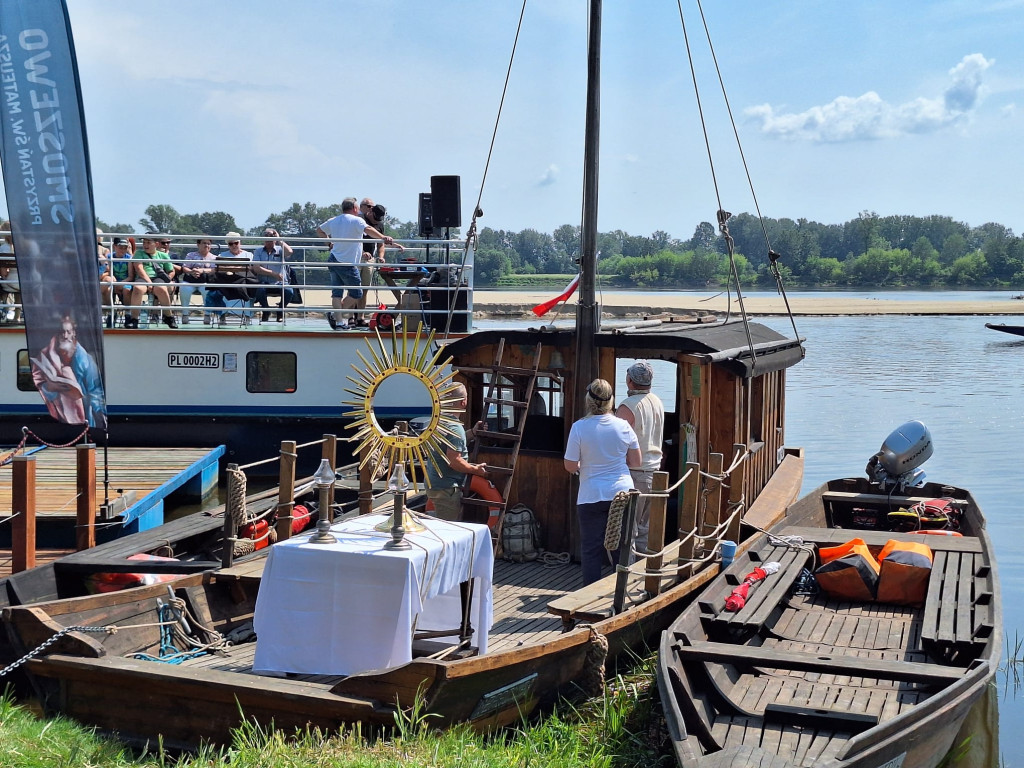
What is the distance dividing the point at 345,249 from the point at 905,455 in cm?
912

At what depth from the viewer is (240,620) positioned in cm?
842

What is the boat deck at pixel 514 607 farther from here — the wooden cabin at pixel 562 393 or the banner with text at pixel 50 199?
the banner with text at pixel 50 199

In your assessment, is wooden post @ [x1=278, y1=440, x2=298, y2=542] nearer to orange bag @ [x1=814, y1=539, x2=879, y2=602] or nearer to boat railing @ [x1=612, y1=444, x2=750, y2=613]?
boat railing @ [x1=612, y1=444, x2=750, y2=613]

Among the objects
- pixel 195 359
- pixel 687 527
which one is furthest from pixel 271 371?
pixel 687 527

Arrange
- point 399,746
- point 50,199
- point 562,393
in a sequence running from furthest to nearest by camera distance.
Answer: point 562,393, point 50,199, point 399,746

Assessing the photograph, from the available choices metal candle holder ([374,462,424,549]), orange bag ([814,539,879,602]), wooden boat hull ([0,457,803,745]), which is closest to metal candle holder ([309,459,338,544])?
metal candle holder ([374,462,424,549])

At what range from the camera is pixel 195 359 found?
1814cm

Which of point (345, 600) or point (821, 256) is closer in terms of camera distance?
point (345, 600)

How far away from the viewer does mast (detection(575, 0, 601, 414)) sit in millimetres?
9914

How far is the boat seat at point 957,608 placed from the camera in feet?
24.3

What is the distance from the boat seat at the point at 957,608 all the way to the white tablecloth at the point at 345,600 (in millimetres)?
3378

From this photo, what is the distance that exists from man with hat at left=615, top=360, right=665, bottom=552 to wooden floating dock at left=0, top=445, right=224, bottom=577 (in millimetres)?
4943

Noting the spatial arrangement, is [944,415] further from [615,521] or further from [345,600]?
[345,600]

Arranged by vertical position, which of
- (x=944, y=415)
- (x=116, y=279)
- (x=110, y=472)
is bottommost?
(x=944, y=415)
